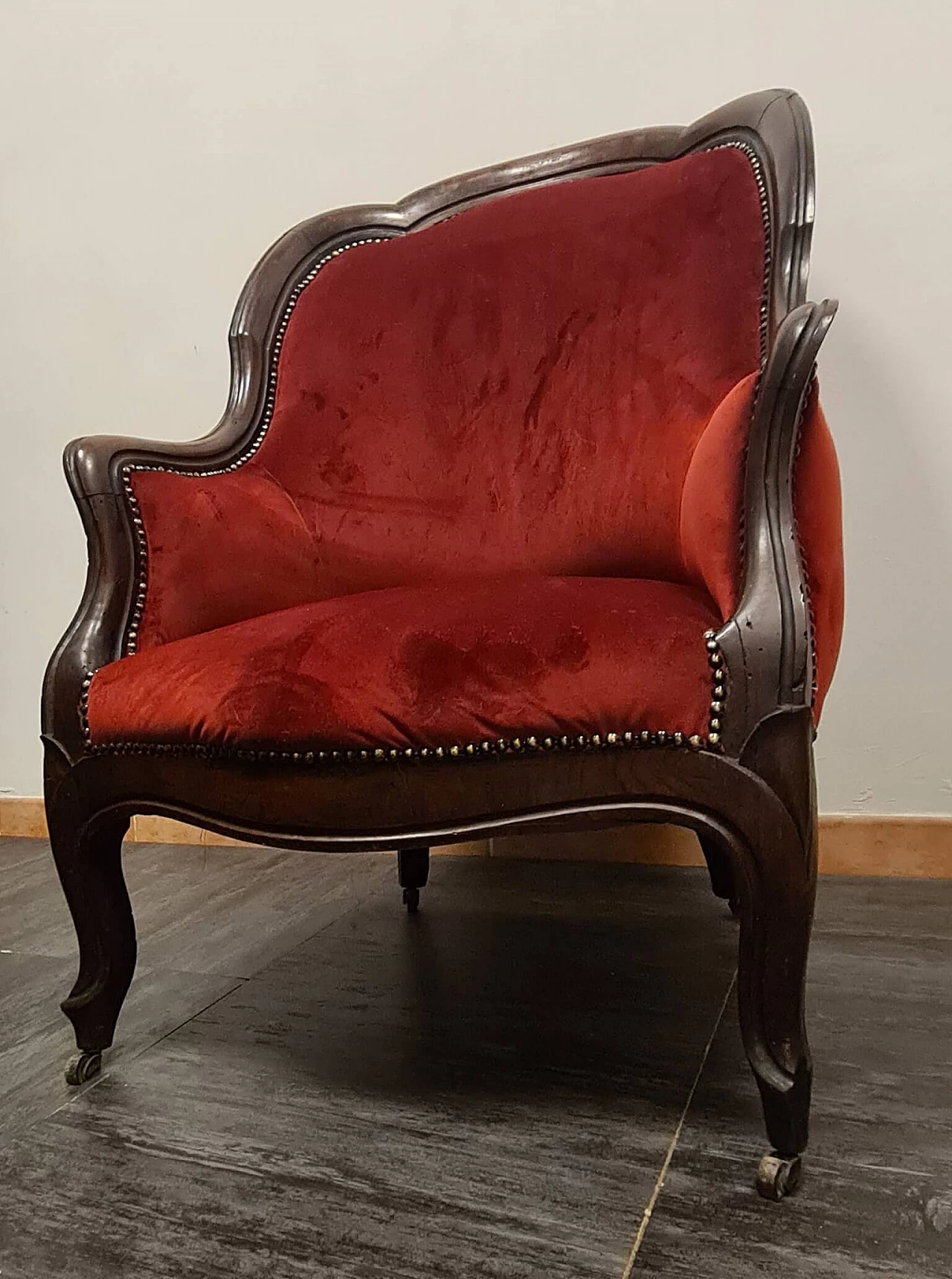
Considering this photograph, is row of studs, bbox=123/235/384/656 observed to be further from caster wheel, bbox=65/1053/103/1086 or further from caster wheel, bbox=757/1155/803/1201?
caster wheel, bbox=757/1155/803/1201

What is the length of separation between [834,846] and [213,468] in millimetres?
1132

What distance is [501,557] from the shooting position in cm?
138

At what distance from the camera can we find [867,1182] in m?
0.82

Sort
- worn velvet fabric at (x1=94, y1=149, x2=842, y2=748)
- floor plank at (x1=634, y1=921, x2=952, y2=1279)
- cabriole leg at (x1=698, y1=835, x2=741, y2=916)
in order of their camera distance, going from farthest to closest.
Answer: cabriole leg at (x1=698, y1=835, x2=741, y2=916) < worn velvet fabric at (x1=94, y1=149, x2=842, y2=748) < floor plank at (x1=634, y1=921, x2=952, y2=1279)

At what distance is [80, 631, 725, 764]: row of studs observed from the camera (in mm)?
806

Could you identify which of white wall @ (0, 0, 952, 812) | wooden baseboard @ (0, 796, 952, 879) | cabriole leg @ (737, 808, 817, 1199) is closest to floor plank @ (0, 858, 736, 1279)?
cabriole leg @ (737, 808, 817, 1199)

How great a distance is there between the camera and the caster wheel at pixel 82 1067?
3.43ft

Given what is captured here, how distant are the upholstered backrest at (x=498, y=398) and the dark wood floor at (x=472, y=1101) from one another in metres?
0.48

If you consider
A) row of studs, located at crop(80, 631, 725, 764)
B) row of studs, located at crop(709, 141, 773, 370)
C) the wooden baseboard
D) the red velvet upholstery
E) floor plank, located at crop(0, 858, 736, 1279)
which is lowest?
the wooden baseboard

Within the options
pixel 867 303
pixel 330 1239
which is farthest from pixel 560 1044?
pixel 867 303

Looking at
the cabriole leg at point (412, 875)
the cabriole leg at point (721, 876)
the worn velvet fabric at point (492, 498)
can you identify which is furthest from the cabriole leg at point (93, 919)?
the cabriole leg at point (721, 876)

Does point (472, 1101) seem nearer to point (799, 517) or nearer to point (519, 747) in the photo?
point (519, 747)

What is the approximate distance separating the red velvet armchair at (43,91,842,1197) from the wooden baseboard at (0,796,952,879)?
31 cm

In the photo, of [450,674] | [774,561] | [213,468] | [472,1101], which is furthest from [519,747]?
[213,468]
